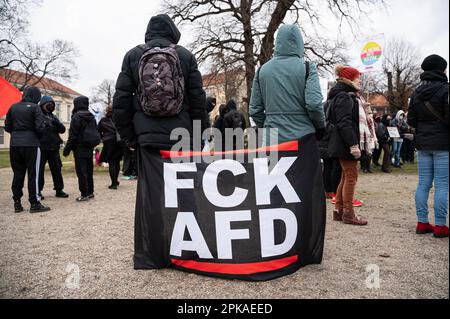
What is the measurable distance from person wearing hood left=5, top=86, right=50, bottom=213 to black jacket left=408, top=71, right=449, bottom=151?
5754 mm

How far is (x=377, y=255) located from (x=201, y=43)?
639 inches

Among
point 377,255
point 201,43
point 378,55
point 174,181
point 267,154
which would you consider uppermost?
point 201,43

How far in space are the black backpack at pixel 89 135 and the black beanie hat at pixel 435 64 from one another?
5.86m

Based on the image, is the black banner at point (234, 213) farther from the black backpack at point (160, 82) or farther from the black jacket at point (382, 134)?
the black jacket at point (382, 134)

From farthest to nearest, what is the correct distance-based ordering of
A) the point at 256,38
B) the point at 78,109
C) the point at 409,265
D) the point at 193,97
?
the point at 256,38, the point at 78,109, the point at 193,97, the point at 409,265

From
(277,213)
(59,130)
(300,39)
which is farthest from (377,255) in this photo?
(59,130)

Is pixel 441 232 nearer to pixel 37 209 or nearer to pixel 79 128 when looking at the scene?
pixel 37 209

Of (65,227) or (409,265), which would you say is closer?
(409,265)

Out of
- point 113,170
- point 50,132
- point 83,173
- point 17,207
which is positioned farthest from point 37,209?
point 113,170

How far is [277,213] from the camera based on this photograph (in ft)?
9.13

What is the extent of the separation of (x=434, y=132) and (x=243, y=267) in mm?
2726

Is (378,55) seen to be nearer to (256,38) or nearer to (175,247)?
(256,38)

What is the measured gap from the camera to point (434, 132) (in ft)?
12.2

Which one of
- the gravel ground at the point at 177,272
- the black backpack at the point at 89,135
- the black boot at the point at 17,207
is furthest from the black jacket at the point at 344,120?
the black boot at the point at 17,207
